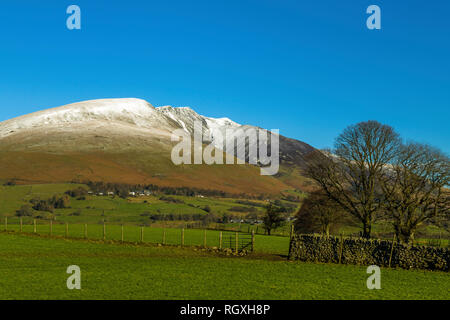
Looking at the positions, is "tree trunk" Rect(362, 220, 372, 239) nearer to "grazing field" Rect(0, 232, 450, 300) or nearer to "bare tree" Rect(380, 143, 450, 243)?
"bare tree" Rect(380, 143, 450, 243)

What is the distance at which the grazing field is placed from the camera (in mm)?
21656

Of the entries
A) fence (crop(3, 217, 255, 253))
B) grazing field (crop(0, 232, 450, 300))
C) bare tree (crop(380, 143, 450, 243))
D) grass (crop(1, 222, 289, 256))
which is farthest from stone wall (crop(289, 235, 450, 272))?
bare tree (crop(380, 143, 450, 243))

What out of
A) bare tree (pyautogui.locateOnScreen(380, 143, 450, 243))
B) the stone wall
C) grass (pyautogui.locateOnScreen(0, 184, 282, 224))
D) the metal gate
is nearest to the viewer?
the stone wall

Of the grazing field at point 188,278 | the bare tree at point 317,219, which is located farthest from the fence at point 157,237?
the bare tree at point 317,219

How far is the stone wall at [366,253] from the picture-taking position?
115ft

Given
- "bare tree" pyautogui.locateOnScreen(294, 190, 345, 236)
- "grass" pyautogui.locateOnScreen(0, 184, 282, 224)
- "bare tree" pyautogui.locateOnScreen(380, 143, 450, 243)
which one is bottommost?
"grass" pyautogui.locateOnScreen(0, 184, 282, 224)

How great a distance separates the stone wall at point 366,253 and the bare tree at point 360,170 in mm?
15480

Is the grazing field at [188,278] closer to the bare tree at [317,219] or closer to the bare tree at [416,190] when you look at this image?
the bare tree at [416,190]

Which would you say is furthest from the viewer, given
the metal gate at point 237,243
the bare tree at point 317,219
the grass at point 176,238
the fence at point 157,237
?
the bare tree at point 317,219

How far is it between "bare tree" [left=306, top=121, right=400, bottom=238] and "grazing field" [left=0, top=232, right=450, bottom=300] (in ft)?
57.2

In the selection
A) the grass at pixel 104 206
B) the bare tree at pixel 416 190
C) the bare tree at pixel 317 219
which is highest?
the bare tree at pixel 416 190

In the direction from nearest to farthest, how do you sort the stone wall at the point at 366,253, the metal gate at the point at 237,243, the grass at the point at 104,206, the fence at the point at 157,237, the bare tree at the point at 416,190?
the stone wall at the point at 366,253, the metal gate at the point at 237,243, the bare tree at the point at 416,190, the fence at the point at 157,237, the grass at the point at 104,206

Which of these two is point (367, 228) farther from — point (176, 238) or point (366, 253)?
point (176, 238)
